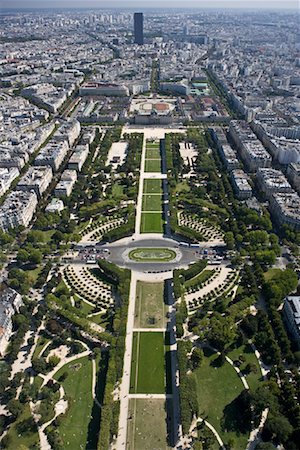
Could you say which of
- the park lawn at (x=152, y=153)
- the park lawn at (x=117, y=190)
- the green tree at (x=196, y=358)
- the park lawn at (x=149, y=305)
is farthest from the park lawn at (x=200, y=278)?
the park lawn at (x=152, y=153)

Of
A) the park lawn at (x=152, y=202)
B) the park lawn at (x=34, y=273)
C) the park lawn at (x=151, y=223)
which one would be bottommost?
the park lawn at (x=34, y=273)

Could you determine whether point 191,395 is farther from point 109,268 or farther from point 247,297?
point 109,268

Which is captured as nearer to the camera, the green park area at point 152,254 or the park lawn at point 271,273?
the park lawn at point 271,273

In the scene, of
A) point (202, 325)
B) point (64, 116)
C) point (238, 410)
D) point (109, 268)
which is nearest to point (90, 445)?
point (238, 410)

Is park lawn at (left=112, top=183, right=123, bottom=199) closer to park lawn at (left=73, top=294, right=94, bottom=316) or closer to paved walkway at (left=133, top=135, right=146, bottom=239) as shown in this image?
paved walkway at (left=133, top=135, right=146, bottom=239)

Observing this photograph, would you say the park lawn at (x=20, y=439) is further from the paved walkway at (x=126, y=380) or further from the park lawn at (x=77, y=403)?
the paved walkway at (x=126, y=380)

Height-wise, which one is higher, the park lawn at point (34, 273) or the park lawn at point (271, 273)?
the park lawn at point (271, 273)
